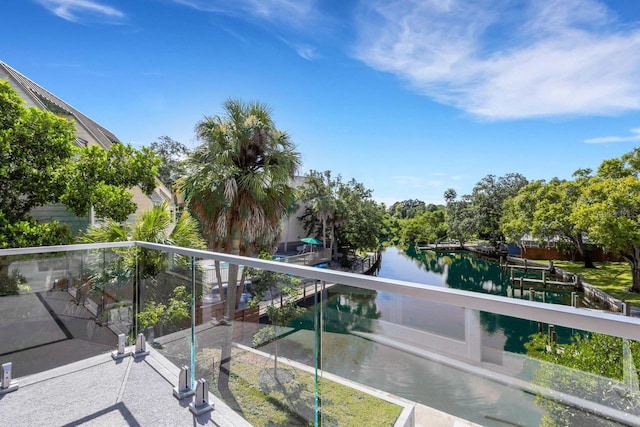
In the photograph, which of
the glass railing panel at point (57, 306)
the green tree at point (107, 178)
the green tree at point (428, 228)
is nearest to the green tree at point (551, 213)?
the green tree at point (428, 228)

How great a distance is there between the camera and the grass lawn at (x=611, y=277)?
47.8ft

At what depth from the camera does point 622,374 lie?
74 centimetres

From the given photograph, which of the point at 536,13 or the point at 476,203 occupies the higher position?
the point at 536,13

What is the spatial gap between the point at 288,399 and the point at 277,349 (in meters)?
0.24

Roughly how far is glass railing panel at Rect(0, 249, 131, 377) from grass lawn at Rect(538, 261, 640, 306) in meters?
18.1

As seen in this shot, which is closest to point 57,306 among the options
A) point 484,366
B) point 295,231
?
point 484,366

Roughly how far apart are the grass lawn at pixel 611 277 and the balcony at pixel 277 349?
689 inches

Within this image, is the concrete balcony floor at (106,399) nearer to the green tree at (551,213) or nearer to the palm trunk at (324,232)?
the palm trunk at (324,232)

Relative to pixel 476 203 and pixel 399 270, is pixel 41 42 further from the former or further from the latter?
pixel 476 203

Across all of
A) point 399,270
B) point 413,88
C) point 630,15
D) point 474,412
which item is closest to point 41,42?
point 474,412

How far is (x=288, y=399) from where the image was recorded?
1576 millimetres

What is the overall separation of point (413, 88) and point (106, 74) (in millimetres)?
13421

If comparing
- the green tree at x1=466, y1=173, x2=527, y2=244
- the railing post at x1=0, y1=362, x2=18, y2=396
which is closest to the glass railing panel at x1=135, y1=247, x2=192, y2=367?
the railing post at x1=0, y1=362, x2=18, y2=396

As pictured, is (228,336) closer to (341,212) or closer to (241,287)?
(241,287)
